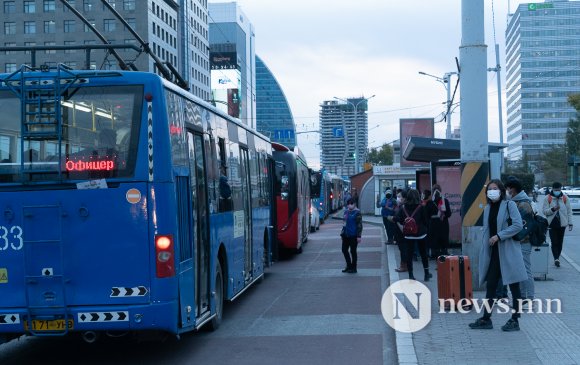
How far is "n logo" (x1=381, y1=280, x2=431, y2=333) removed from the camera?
419 inches

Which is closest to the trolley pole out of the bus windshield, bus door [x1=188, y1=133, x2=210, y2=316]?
bus door [x1=188, y1=133, x2=210, y2=316]

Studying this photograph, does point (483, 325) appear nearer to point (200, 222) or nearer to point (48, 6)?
point (200, 222)

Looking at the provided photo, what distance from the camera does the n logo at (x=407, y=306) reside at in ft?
34.9

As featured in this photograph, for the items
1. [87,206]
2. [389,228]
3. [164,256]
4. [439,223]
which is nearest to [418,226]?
[439,223]

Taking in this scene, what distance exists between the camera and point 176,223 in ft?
27.5

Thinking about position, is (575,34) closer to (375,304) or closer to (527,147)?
(527,147)

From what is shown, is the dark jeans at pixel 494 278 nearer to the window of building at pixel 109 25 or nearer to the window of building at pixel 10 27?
the window of building at pixel 109 25

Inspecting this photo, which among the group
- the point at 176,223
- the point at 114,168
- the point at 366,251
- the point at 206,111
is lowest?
the point at 366,251

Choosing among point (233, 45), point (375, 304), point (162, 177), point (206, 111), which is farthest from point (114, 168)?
point (233, 45)

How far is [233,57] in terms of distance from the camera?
121000 mm

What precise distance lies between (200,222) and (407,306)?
13.2 feet

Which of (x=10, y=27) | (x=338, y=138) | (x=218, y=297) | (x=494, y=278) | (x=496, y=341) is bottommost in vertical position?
(x=496, y=341)

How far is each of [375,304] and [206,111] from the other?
15.5 ft

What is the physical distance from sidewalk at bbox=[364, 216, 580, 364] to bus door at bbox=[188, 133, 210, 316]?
8.24ft
